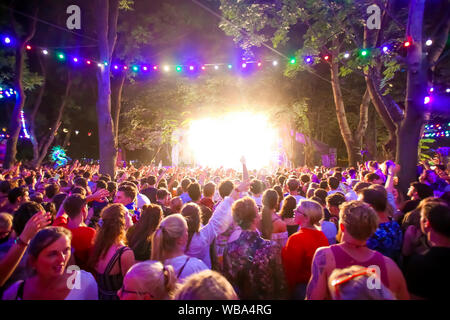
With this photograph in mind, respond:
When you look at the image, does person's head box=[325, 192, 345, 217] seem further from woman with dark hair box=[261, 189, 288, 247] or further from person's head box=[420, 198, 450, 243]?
person's head box=[420, 198, 450, 243]

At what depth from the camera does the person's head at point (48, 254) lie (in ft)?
7.94

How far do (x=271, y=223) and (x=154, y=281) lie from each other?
2.71m

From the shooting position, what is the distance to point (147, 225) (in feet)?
11.9

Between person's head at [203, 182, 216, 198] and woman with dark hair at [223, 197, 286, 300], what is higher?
person's head at [203, 182, 216, 198]

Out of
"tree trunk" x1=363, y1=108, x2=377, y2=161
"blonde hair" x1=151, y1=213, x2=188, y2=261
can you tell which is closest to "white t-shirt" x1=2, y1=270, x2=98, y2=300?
"blonde hair" x1=151, y1=213, x2=188, y2=261

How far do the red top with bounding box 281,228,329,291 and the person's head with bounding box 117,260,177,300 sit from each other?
1.83 metres

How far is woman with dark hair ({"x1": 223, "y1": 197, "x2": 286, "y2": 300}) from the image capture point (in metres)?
3.09

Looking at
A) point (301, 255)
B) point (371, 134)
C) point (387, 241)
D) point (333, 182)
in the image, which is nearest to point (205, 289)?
point (301, 255)

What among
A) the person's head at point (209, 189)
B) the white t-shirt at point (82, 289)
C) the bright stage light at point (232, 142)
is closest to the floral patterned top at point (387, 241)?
the white t-shirt at point (82, 289)

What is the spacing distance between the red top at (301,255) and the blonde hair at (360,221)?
0.91 metres

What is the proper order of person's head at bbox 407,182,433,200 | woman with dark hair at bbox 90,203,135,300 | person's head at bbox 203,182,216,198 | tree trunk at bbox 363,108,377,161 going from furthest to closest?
tree trunk at bbox 363,108,377,161
person's head at bbox 203,182,216,198
person's head at bbox 407,182,433,200
woman with dark hair at bbox 90,203,135,300

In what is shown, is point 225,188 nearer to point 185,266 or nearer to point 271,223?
point 271,223

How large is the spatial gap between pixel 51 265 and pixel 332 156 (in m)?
26.0
